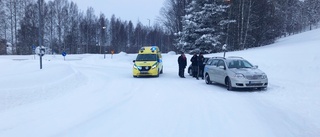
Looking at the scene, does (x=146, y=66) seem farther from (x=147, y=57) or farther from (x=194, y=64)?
(x=194, y=64)

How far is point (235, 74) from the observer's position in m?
12.2

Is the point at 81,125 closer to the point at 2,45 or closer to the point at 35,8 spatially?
the point at 2,45

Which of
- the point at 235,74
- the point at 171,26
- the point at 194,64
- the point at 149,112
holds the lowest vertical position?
the point at 149,112

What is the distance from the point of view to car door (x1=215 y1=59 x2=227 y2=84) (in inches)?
529

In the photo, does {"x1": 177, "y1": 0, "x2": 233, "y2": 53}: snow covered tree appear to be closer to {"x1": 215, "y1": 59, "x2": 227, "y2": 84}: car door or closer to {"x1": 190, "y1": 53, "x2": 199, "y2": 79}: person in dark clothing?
{"x1": 190, "y1": 53, "x2": 199, "y2": 79}: person in dark clothing

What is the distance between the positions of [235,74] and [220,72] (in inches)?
65.0

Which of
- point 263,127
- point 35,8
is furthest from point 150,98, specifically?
point 35,8

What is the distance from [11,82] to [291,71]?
50.7 feet

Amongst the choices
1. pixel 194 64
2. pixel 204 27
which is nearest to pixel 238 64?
pixel 194 64

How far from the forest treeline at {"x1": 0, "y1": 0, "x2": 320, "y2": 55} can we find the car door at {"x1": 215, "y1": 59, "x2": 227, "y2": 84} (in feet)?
42.4

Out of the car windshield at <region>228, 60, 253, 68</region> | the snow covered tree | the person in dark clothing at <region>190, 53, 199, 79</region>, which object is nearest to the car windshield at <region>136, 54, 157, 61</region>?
the person in dark clothing at <region>190, 53, 199, 79</region>

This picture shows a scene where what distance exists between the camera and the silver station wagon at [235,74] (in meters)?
11.9

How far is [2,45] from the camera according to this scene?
51.3 metres

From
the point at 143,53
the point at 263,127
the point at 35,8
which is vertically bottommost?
the point at 263,127
